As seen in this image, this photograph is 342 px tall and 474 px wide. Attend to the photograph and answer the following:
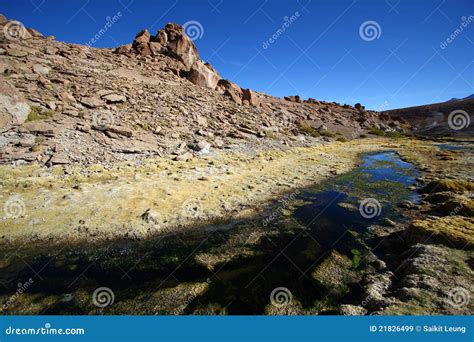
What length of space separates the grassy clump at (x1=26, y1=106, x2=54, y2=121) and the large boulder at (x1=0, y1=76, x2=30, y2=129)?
26 centimetres

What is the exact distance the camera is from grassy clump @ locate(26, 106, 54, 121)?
2154 cm

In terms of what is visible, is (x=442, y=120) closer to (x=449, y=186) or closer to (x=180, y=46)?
(x=180, y=46)

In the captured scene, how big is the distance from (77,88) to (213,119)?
15323mm

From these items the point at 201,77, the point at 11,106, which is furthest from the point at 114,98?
the point at 201,77

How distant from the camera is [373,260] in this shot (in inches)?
406

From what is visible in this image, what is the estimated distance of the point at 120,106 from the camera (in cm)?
2838

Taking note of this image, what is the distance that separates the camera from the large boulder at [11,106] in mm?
20312

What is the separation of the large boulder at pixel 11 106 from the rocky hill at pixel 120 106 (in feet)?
0.20

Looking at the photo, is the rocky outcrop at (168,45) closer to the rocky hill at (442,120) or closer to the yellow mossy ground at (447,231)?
the yellow mossy ground at (447,231)

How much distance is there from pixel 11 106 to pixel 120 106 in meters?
9.15

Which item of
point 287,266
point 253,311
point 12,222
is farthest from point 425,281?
point 12,222

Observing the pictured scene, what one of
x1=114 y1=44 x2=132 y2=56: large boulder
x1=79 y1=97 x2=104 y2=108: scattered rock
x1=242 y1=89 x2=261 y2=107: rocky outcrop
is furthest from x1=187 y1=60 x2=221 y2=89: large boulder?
x1=79 y1=97 x2=104 y2=108: scattered rock

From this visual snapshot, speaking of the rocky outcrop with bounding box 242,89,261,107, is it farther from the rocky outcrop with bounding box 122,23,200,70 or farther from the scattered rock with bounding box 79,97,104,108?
the scattered rock with bounding box 79,97,104,108

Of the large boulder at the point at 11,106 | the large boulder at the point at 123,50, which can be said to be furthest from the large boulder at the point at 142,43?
the large boulder at the point at 11,106
